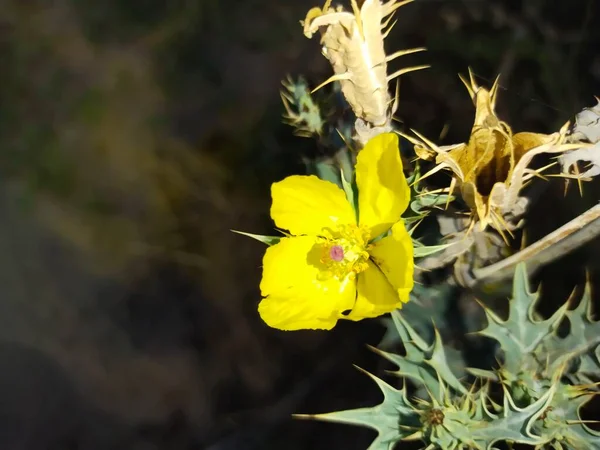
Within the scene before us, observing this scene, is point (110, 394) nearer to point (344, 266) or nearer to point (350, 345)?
point (350, 345)

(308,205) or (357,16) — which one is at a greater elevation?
(357,16)

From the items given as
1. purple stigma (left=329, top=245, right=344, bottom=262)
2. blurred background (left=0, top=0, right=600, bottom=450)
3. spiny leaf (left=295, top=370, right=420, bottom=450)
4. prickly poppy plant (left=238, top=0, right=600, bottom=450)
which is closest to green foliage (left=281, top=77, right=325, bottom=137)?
prickly poppy plant (left=238, top=0, right=600, bottom=450)

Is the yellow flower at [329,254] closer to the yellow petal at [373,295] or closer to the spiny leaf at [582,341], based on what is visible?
the yellow petal at [373,295]

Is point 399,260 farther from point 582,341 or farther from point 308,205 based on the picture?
point 582,341

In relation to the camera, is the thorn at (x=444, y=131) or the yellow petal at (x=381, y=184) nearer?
the yellow petal at (x=381, y=184)

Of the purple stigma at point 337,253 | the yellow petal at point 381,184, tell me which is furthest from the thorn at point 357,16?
the purple stigma at point 337,253

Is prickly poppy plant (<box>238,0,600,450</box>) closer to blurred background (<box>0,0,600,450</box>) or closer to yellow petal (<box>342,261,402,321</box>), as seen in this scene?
yellow petal (<box>342,261,402,321</box>)

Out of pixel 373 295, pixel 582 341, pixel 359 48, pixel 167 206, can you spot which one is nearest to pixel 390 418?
pixel 373 295
